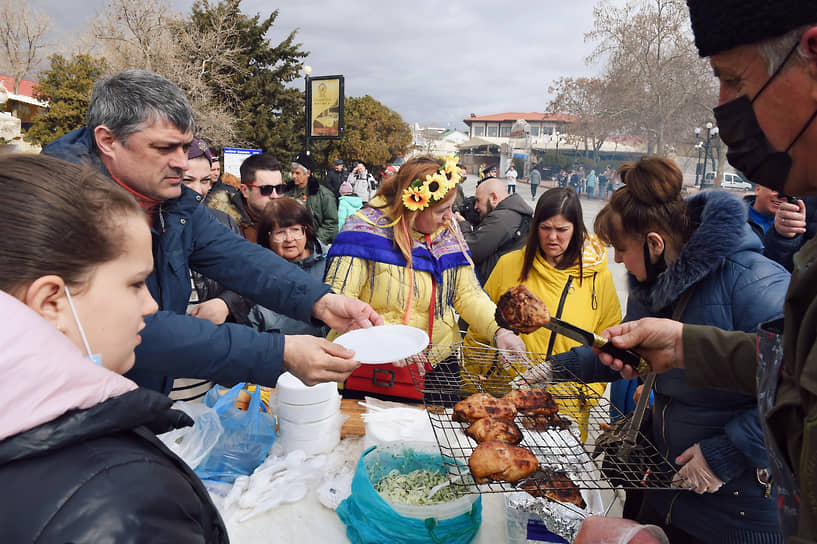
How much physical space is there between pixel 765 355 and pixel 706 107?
116ft

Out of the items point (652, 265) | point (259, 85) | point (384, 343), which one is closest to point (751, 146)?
point (652, 265)

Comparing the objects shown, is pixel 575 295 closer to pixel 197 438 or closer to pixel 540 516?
pixel 540 516

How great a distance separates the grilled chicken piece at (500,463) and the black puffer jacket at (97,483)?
3.51 feet

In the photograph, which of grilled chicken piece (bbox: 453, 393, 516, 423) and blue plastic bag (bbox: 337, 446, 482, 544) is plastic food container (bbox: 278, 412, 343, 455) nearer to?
blue plastic bag (bbox: 337, 446, 482, 544)

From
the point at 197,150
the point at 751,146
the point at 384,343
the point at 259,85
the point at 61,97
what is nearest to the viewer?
the point at 751,146

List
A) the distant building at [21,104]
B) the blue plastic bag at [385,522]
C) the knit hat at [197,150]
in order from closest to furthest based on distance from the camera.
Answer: the blue plastic bag at [385,522] → the knit hat at [197,150] → the distant building at [21,104]

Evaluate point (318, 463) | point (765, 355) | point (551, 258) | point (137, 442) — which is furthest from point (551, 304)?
point (137, 442)

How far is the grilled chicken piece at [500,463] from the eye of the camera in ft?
5.68

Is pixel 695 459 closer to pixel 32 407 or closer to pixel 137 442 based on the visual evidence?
pixel 137 442

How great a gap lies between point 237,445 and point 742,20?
106 inches

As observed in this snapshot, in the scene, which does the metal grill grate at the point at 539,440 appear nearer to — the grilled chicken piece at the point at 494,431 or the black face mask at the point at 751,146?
the grilled chicken piece at the point at 494,431

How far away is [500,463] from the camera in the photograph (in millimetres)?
1786

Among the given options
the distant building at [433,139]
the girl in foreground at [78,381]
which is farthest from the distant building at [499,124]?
the girl in foreground at [78,381]

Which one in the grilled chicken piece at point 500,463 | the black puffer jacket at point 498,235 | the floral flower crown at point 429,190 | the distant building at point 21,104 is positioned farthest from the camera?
the distant building at point 21,104
